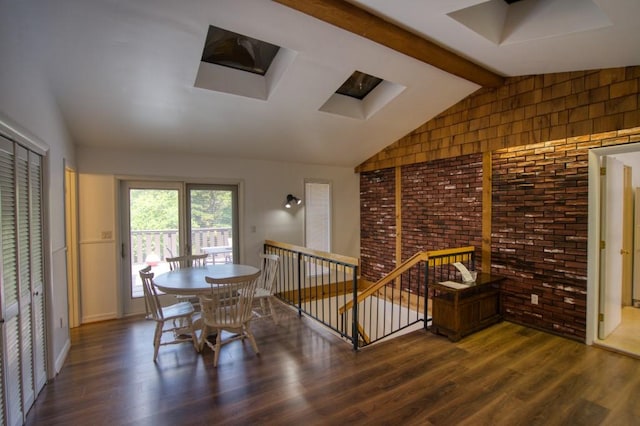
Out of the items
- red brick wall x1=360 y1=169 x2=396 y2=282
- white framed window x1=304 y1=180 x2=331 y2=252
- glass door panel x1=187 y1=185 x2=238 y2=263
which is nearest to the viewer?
glass door panel x1=187 y1=185 x2=238 y2=263

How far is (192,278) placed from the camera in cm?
330

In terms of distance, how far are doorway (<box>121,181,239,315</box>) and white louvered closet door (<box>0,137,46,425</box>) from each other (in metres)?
1.84

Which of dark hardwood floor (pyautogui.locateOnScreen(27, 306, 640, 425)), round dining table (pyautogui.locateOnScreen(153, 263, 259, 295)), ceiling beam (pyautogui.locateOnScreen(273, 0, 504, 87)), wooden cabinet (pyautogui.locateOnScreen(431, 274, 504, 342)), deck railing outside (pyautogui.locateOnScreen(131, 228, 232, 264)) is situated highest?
ceiling beam (pyautogui.locateOnScreen(273, 0, 504, 87))

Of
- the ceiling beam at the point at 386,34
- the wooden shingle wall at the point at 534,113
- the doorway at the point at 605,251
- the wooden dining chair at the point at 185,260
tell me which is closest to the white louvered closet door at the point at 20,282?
the wooden dining chair at the point at 185,260

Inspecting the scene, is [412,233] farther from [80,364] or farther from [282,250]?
[80,364]

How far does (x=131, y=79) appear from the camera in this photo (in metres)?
3.00

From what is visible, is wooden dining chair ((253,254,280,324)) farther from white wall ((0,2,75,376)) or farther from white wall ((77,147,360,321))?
white wall ((0,2,75,376))

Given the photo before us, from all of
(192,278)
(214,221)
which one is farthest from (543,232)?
(214,221)

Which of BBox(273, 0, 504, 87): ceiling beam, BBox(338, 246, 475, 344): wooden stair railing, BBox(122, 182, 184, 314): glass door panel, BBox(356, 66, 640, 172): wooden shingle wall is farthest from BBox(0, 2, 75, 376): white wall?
BBox(356, 66, 640, 172): wooden shingle wall

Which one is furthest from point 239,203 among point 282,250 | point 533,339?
point 533,339

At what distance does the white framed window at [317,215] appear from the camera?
593 cm

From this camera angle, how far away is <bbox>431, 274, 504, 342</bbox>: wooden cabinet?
3.49m

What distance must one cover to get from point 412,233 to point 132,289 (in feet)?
14.7

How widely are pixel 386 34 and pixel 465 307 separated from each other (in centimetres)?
302
